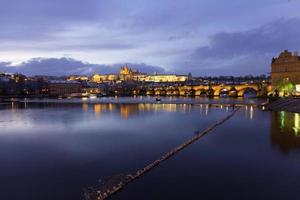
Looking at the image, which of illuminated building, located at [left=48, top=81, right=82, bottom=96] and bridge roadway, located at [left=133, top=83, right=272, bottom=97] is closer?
bridge roadway, located at [left=133, top=83, right=272, bottom=97]

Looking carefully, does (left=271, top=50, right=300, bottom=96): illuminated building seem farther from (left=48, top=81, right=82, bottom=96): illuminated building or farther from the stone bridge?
(left=48, top=81, right=82, bottom=96): illuminated building

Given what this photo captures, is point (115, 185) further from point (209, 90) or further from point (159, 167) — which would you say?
point (209, 90)

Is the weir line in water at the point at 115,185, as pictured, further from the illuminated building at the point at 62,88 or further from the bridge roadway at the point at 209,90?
the illuminated building at the point at 62,88

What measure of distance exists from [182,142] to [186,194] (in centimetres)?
858

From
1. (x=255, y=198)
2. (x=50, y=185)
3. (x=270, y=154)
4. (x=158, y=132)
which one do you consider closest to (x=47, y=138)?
(x=158, y=132)

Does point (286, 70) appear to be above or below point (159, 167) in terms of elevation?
above

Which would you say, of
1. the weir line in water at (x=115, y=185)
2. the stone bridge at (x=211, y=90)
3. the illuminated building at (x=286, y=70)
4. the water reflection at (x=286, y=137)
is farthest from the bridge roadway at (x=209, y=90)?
the weir line in water at (x=115, y=185)

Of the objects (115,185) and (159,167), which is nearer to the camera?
(115,185)

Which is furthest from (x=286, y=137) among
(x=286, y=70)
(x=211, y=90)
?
(x=211, y=90)

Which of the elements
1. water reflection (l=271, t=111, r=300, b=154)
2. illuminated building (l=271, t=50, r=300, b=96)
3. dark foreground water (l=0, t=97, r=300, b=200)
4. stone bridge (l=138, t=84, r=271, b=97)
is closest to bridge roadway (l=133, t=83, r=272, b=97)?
stone bridge (l=138, t=84, r=271, b=97)

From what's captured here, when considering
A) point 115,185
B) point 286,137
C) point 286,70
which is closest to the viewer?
point 115,185

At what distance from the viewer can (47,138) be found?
2100 centimetres

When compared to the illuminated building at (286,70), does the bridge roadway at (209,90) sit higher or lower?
lower

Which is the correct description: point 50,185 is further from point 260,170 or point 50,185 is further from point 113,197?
point 260,170
